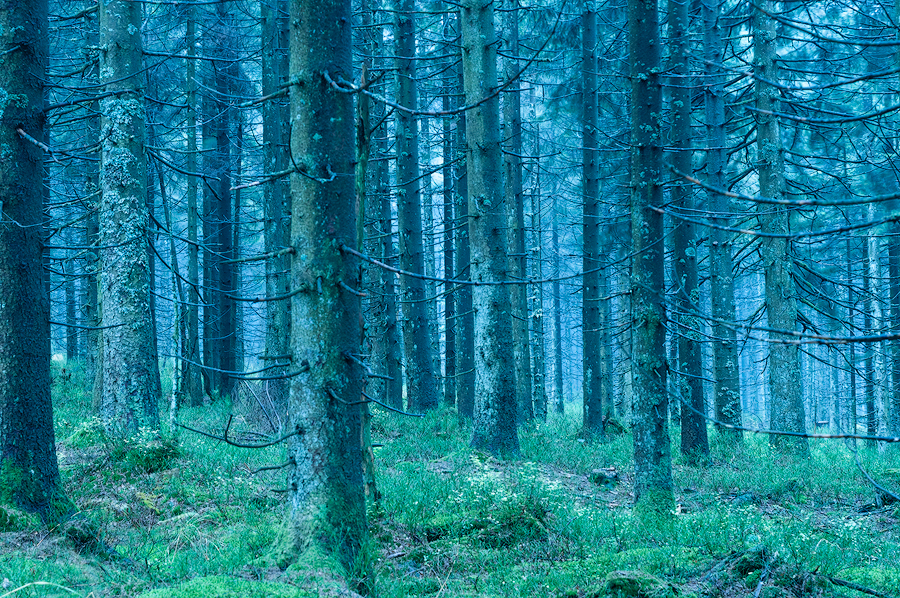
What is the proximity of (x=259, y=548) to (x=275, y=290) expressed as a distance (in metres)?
9.65

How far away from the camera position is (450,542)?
624cm

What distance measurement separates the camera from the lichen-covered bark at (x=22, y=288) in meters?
5.92

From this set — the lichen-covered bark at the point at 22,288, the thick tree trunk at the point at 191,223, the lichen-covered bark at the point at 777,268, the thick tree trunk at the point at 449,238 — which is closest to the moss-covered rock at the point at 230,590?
the lichen-covered bark at the point at 22,288

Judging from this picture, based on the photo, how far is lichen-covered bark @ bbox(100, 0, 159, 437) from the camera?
30.2ft

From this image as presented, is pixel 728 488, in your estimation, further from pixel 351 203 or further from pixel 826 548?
pixel 351 203

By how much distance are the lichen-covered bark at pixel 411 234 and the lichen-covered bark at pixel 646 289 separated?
855 centimetres

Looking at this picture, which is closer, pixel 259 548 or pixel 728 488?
pixel 259 548

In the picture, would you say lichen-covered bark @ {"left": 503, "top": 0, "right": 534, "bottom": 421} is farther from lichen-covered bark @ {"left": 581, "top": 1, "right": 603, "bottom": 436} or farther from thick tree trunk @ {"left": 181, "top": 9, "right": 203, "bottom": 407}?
thick tree trunk @ {"left": 181, "top": 9, "right": 203, "bottom": 407}

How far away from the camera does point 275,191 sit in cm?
1401

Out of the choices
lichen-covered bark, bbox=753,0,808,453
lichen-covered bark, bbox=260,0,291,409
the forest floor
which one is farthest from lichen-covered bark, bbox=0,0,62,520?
lichen-covered bark, bbox=753,0,808,453

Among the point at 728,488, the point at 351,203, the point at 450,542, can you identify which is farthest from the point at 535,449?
the point at 351,203

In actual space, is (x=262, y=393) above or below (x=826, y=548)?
above

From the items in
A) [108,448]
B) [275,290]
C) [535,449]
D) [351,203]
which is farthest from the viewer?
[275,290]

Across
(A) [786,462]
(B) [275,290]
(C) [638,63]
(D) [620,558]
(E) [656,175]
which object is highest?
(C) [638,63]
